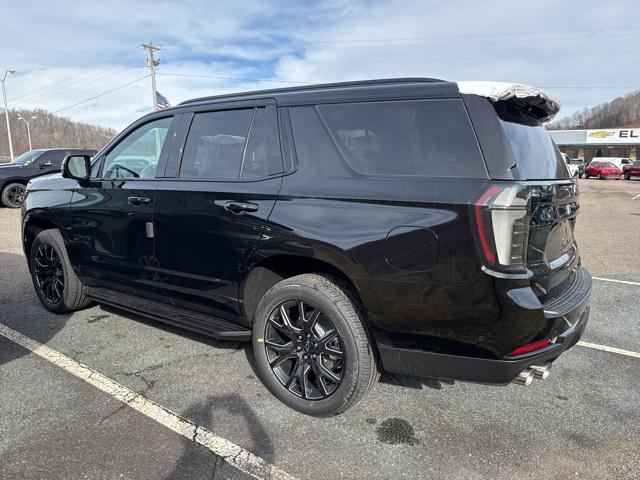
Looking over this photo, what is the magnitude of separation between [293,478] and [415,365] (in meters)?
0.83

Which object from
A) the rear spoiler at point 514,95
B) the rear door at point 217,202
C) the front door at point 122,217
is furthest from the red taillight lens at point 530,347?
the front door at point 122,217

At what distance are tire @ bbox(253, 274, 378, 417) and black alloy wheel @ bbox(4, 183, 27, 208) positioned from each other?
13715 mm

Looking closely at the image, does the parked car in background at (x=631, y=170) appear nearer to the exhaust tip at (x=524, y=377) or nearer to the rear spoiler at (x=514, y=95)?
the rear spoiler at (x=514, y=95)

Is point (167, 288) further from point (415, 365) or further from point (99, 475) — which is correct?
point (415, 365)

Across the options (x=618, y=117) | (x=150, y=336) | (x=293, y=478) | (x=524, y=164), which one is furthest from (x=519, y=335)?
(x=618, y=117)

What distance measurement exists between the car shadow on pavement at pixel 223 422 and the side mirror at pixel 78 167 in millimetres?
2205

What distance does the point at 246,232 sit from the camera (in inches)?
113

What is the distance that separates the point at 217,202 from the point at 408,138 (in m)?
1.27

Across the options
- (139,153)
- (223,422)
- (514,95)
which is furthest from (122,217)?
(514,95)

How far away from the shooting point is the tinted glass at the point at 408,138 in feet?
7.56

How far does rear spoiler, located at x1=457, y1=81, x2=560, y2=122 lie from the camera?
231 centimetres

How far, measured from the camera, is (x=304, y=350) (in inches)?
110

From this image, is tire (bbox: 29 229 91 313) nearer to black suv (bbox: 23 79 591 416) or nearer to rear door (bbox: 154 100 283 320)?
black suv (bbox: 23 79 591 416)

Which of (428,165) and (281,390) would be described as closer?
(428,165)
